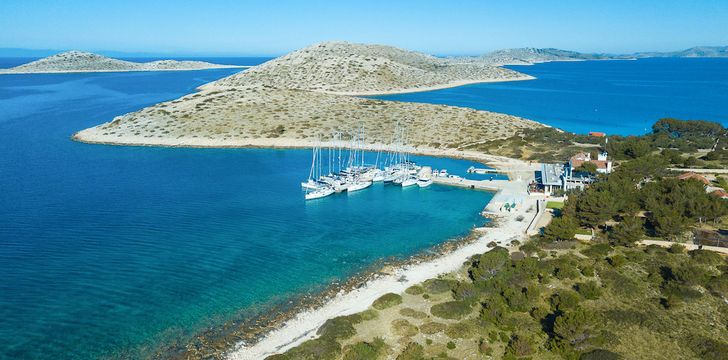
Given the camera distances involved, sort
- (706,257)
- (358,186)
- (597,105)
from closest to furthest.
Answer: (706,257) < (358,186) < (597,105)

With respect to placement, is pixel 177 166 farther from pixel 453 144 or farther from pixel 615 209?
pixel 615 209

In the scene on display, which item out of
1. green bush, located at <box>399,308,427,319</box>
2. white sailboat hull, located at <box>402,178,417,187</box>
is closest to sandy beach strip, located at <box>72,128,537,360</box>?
green bush, located at <box>399,308,427,319</box>

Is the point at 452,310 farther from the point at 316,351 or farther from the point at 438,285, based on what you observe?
the point at 316,351

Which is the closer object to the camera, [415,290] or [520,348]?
[520,348]

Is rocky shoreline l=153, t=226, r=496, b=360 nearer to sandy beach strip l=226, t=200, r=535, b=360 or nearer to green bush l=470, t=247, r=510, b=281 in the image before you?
sandy beach strip l=226, t=200, r=535, b=360

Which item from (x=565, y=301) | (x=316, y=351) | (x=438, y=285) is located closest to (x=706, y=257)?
(x=565, y=301)

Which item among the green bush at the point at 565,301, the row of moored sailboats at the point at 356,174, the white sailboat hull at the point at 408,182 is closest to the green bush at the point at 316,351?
the green bush at the point at 565,301

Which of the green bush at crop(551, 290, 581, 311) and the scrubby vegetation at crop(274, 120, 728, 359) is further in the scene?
the green bush at crop(551, 290, 581, 311)
